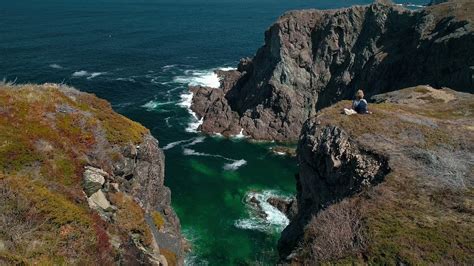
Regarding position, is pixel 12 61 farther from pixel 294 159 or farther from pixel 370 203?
pixel 370 203

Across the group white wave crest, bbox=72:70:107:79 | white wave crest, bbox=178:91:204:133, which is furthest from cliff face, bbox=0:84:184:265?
white wave crest, bbox=72:70:107:79

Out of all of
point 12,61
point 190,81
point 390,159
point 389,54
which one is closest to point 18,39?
point 12,61

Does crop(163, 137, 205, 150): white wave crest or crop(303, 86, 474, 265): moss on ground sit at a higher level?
crop(303, 86, 474, 265): moss on ground

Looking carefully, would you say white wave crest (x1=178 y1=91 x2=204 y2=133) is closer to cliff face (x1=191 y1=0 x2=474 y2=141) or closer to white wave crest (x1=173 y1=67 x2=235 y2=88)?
cliff face (x1=191 y1=0 x2=474 y2=141)

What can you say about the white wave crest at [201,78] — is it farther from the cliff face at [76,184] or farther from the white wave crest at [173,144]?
the cliff face at [76,184]

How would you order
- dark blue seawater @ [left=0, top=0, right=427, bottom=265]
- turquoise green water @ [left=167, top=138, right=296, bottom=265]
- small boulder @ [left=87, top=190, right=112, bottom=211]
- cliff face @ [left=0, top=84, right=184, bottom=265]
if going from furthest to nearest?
dark blue seawater @ [left=0, top=0, right=427, bottom=265] < turquoise green water @ [left=167, top=138, right=296, bottom=265] < small boulder @ [left=87, top=190, right=112, bottom=211] < cliff face @ [left=0, top=84, right=184, bottom=265]
